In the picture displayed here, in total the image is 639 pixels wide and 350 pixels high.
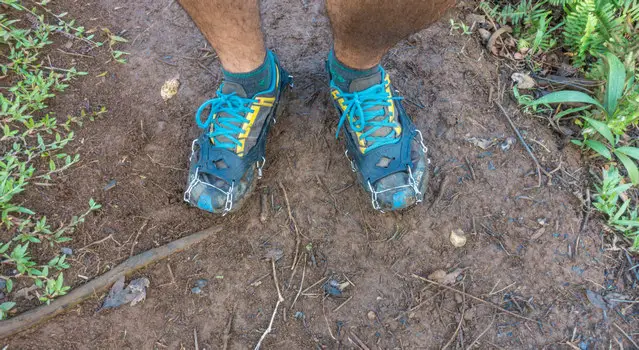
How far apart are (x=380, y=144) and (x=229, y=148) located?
0.71 meters

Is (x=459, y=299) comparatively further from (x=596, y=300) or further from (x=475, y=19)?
(x=475, y=19)

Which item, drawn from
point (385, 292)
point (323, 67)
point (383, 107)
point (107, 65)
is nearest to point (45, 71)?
point (107, 65)

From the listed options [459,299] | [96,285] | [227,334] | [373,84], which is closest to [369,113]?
[373,84]

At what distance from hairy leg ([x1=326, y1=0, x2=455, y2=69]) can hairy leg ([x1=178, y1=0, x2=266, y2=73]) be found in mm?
326

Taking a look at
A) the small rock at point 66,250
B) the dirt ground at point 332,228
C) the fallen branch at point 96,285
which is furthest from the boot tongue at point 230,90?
the small rock at point 66,250

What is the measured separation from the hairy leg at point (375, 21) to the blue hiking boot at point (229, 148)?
448 millimetres

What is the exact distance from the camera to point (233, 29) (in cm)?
168

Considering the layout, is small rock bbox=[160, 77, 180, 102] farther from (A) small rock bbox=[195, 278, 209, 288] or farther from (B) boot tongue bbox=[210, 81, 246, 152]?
(A) small rock bbox=[195, 278, 209, 288]

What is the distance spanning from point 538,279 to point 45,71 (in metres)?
2.82

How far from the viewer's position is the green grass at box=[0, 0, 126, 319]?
1848 millimetres

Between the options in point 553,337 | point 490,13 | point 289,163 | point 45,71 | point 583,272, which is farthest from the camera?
point 490,13

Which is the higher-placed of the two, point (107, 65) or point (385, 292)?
point (107, 65)

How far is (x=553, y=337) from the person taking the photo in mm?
1799

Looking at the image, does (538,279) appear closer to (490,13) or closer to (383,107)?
(383,107)
